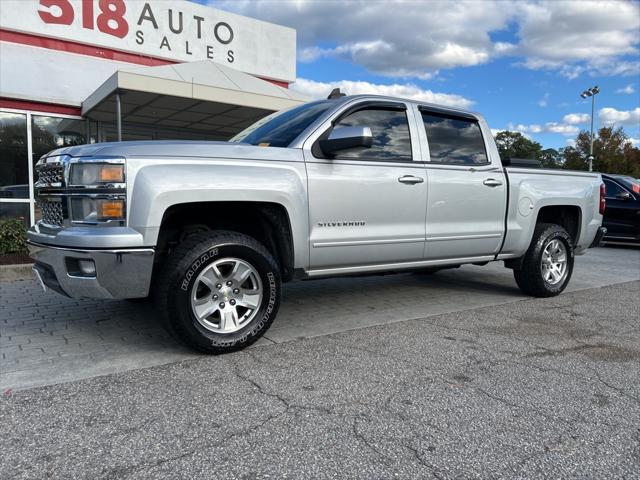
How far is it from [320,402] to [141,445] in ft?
3.23

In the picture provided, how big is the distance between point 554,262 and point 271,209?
12.3 ft

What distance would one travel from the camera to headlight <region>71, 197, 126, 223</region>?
3281 mm

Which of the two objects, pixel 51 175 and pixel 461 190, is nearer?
pixel 51 175

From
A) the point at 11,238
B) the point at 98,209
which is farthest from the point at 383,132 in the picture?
the point at 11,238

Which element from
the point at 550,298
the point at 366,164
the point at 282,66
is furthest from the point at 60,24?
the point at 550,298

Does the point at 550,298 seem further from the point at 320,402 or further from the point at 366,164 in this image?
the point at 320,402

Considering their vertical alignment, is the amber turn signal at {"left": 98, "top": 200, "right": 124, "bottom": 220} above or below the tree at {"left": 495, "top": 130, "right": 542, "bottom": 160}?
below

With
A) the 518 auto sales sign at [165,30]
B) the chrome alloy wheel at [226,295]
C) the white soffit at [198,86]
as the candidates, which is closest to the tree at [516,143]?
the 518 auto sales sign at [165,30]

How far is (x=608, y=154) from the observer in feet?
128

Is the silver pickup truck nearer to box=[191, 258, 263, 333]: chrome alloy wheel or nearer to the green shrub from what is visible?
box=[191, 258, 263, 333]: chrome alloy wheel

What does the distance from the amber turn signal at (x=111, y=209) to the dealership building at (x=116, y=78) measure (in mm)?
6457

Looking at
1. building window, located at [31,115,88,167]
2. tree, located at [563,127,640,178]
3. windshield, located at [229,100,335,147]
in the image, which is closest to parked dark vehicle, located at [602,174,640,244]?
windshield, located at [229,100,335,147]

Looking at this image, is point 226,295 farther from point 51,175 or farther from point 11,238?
point 11,238

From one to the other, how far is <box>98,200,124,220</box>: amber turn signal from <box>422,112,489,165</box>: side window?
2849 millimetres
